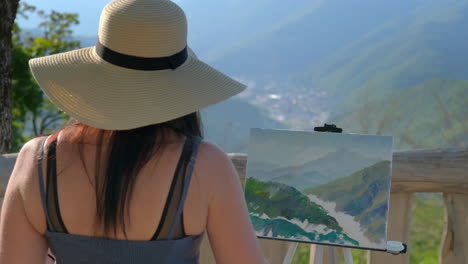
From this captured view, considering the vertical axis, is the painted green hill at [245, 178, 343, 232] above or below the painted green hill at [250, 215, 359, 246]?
above

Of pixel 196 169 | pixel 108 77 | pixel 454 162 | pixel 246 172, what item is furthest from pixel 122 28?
pixel 454 162

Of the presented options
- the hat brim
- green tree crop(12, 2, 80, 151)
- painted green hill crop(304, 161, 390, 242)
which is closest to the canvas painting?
painted green hill crop(304, 161, 390, 242)

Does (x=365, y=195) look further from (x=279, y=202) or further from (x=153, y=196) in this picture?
(x=153, y=196)

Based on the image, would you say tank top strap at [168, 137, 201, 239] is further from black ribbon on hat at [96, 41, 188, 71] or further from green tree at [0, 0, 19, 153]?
green tree at [0, 0, 19, 153]

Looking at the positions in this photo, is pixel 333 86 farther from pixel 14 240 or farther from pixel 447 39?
pixel 14 240

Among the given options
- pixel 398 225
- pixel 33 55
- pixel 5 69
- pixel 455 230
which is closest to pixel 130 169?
pixel 398 225

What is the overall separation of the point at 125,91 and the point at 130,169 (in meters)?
0.17

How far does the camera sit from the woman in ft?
4.42

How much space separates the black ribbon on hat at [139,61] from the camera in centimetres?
141

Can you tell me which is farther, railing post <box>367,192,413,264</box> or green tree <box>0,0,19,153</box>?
green tree <box>0,0,19,153</box>

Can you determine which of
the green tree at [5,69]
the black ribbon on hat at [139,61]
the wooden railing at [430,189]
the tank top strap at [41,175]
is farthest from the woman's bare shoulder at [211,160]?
the green tree at [5,69]

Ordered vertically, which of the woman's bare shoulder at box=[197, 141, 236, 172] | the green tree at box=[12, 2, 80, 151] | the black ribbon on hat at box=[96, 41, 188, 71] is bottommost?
the woman's bare shoulder at box=[197, 141, 236, 172]

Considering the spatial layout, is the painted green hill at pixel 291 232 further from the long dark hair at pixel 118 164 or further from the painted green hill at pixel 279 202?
the long dark hair at pixel 118 164

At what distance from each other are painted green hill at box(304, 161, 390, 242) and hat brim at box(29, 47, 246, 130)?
1036 mm
